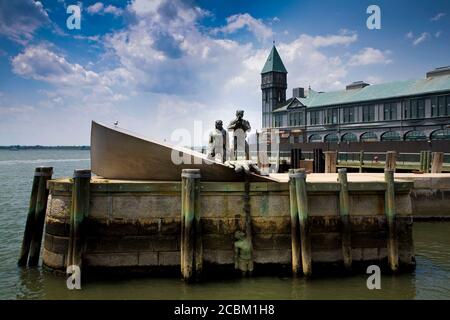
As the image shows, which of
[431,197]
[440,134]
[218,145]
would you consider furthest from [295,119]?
[218,145]

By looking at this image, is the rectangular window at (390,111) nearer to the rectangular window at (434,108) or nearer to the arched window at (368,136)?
the arched window at (368,136)

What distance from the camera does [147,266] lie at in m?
9.67

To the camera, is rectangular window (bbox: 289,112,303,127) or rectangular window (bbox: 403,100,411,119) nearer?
rectangular window (bbox: 403,100,411,119)

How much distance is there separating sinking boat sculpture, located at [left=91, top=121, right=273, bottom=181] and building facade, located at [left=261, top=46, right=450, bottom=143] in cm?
3887

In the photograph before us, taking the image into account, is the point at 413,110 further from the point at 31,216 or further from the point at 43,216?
the point at 31,216

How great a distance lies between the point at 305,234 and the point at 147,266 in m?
4.04

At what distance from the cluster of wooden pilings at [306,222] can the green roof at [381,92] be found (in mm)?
40180

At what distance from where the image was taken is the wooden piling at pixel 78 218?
9.27 metres

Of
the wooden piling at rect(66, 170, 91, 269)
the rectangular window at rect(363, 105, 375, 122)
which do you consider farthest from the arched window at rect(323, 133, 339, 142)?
the wooden piling at rect(66, 170, 91, 269)

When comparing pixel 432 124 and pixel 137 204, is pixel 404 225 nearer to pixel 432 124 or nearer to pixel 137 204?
pixel 137 204

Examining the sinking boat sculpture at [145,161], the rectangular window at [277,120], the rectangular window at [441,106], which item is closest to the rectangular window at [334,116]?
the rectangular window at [277,120]

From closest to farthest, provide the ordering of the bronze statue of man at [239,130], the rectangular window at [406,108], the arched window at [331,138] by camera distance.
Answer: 1. the bronze statue of man at [239,130]
2. the rectangular window at [406,108]
3. the arched window at [331,138]

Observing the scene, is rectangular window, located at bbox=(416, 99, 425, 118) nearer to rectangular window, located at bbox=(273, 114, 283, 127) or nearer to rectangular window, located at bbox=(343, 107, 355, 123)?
rectangular window, located at bbox=(343, 107, 355, 123)

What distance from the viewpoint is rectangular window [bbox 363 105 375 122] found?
50.9 meters
